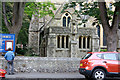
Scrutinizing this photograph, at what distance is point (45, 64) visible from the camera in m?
14.2

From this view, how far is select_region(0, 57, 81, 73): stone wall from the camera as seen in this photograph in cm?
1404

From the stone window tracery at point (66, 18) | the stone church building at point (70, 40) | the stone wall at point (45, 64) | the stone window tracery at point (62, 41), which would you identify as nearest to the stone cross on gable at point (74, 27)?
the stone church building at point (70, 40)

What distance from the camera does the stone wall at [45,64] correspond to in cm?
1404

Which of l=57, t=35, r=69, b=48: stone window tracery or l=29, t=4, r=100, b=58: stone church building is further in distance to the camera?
l=57, t=35, r=69, b=48: stone window tracery

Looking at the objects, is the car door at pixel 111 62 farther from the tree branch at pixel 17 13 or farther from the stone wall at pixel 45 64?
the tree branch at pixel 17 13

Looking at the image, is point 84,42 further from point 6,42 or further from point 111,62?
point 111,62

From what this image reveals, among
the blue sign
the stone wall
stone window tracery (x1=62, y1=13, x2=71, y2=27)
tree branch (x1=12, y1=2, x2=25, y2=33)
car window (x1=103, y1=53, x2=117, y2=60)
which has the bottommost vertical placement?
the stone wall

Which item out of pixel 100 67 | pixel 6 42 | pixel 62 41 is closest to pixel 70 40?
pixel 62 41

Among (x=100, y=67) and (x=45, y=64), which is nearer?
(x=100, y=67)

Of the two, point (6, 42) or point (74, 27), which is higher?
point (74, 27)

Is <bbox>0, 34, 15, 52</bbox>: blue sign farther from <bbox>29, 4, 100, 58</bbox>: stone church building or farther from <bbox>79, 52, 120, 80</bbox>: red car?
<bbox>29, 4, 100, 58</bbox>: stone church building

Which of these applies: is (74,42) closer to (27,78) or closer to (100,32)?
(100,32)

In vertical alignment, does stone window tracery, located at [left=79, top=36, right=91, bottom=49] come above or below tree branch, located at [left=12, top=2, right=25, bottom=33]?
below

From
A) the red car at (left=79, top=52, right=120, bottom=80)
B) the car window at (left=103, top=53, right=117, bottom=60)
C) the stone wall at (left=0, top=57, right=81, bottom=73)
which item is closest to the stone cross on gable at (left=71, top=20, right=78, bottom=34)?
the stone wall at (left=0, top=57, right=81, bottom=73)
